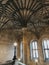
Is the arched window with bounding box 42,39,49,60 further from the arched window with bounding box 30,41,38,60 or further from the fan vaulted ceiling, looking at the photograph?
the fan vaulted ceiling

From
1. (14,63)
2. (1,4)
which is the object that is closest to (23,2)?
(1,4)

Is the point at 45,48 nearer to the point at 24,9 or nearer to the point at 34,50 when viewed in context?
the point at 34,50

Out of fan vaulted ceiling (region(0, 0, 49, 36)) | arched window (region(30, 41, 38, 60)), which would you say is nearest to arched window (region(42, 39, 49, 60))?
arched window (region(30, 41, 38, 60))

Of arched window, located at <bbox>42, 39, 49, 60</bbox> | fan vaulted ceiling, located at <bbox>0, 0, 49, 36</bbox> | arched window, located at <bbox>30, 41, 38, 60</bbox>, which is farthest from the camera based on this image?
arched window, located at <bbox>30, 41, 38, 60</bbox>

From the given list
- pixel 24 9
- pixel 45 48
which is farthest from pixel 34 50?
pixel 24 9

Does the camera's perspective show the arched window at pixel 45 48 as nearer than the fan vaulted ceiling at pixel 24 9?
No

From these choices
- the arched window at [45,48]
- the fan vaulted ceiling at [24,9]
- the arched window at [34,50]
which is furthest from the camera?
the arched window at [34,50]

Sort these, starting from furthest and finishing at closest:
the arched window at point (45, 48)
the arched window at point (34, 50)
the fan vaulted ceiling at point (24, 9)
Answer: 1. the arched window at point (34, 50)
2. the arched window at point (45, 48)
3. the fan vaulted ceiling at point (24, 9)

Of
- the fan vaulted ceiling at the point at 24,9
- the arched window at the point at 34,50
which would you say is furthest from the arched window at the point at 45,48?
the fan vaulted ceiling at the point at 24,9

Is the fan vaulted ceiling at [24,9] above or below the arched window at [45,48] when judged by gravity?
above

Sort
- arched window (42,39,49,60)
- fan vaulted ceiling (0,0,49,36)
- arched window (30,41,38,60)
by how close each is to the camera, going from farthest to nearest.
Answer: arched window (30,41,38,60) → arched window (42,39,49,60) → fan vaulted ceiling (0,0,49,36)

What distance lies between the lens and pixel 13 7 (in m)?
11.4

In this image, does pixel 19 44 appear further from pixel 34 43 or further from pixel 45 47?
pixel 45 47

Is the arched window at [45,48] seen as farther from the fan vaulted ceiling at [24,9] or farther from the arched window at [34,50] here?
the fan vaulted ceiling at [24,9]
